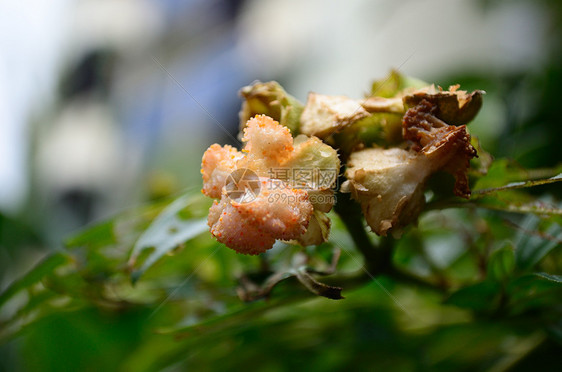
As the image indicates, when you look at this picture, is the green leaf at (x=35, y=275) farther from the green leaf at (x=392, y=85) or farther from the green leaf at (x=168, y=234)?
the green leaf at (x=392, y=85)

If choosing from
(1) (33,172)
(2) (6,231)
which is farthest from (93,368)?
(1) (33,172)

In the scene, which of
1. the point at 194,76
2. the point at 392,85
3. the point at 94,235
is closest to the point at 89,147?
the point at 194,76

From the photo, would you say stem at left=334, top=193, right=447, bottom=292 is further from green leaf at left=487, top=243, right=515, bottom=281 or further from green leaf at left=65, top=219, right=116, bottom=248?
green leaf at left=65, top=219, right=116, bottom=248

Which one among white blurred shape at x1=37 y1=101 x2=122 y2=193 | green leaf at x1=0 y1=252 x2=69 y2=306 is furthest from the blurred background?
green leaf at x1=0 y1=252 x2=69 y2=306

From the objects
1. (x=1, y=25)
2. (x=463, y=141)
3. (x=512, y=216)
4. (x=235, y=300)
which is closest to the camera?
(x=463, y=141)

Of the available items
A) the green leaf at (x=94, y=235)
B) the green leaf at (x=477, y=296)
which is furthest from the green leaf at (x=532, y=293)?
the green leaf at (x=94, y=235)

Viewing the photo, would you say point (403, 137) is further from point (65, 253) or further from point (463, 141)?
point (65, 253)

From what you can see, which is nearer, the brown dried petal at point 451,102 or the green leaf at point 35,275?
the brown dried petal at point 451,102
